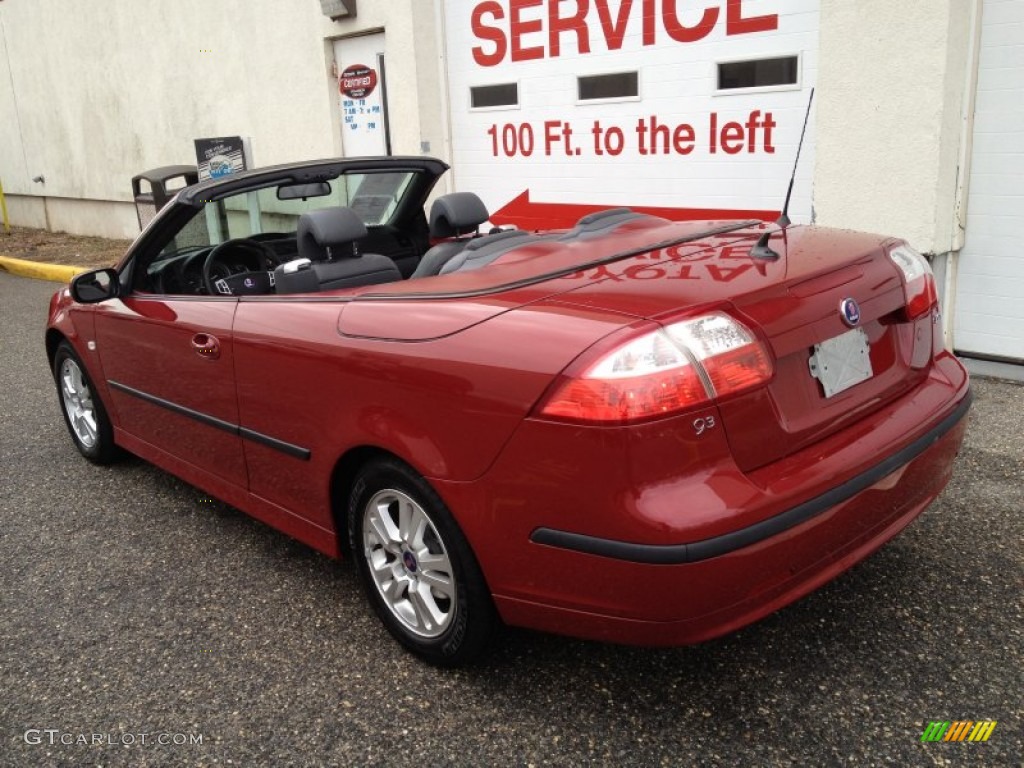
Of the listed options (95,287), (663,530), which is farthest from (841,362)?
(95,287)

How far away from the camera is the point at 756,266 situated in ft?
8.41

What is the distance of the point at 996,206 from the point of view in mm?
5344

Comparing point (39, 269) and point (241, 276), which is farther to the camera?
point (39, 269)

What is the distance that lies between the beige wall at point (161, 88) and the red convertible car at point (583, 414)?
5.71m

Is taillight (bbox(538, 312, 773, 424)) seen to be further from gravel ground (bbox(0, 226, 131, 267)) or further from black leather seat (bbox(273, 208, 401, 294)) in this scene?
gravel ground (bbox(0, 226, 131, 267))

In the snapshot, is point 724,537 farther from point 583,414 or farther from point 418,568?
point 418,568

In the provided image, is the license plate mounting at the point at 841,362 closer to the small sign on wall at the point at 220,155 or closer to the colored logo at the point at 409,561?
the colored logo at the point at 409,561

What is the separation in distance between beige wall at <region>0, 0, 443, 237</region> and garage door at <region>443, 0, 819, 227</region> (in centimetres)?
63

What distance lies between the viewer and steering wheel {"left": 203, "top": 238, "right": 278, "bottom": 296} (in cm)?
379

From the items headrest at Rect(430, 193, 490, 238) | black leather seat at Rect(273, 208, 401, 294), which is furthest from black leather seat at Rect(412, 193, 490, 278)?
black leather seat at Rect(273, 208, 401, 294)

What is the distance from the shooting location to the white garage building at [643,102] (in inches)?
210

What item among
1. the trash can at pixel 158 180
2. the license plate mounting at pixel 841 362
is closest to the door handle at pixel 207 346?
the license plate mounting at pixel 841 362

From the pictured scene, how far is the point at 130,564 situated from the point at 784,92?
4.96 metres

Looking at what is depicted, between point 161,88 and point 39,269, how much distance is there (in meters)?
2.82
